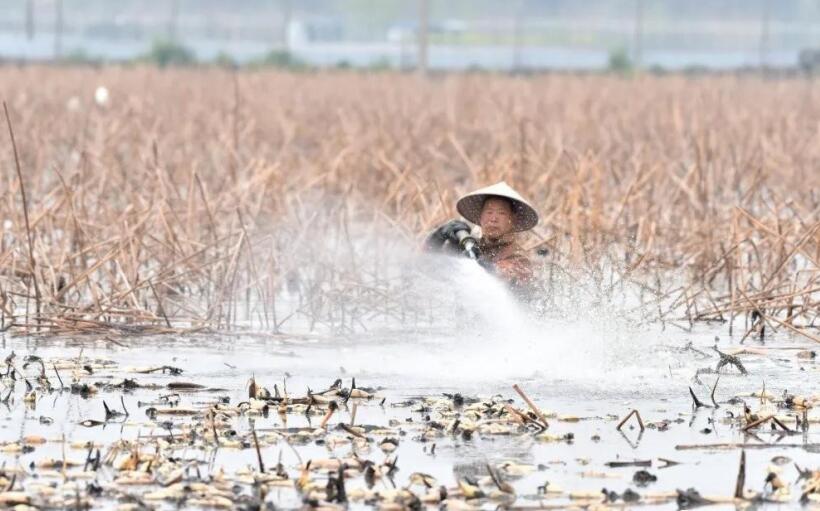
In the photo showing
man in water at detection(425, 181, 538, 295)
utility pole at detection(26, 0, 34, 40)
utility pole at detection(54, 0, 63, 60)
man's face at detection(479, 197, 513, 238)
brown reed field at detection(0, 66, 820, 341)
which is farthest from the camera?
utility pole at detection(26, 0, 34, 40)

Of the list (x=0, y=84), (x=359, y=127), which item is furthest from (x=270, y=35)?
(x=359, y=127)

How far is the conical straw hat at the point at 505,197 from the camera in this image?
10.2m

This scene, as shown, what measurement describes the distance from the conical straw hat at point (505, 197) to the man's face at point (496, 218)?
0.04m

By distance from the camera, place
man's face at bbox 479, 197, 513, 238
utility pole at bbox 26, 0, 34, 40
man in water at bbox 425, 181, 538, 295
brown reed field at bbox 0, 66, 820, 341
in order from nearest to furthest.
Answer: man in water at bbox 425, 181, 538, 295, man's face at bbox 479, 197, 513, 238, brown reed field at bbox 0, 66, 820, 341, utility pole at bbox 26, 0, 34, 40

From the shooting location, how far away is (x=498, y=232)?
1033 cm

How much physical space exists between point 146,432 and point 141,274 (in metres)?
4.76

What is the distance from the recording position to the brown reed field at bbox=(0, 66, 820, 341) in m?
11.2

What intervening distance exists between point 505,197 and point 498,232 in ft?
0.63

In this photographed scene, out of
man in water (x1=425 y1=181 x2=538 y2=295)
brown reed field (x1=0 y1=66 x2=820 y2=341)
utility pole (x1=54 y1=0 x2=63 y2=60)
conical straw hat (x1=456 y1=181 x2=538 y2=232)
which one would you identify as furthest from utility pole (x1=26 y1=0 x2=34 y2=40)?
man in water (x1=425 y1=181 x2=538 y2=295)

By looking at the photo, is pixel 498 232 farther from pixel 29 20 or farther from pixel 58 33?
pixel 29 20

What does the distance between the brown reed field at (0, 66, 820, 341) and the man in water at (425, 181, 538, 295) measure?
0.33 m

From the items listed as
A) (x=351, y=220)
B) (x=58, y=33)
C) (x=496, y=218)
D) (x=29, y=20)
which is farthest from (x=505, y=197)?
(x=29, y=20)

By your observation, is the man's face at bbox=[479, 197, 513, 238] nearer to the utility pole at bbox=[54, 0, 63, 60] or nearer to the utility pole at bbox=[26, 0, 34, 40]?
the utility pole at bbox=[54, 0, 63, 60]

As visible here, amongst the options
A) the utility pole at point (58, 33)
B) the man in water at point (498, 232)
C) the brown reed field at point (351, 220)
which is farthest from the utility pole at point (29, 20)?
Answer: the man in water at point (498, 232)
